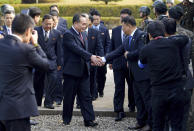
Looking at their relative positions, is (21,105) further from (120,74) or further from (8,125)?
(120,74)

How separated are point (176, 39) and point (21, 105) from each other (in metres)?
2.17

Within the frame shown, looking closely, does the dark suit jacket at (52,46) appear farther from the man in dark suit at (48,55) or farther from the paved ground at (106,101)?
the paved ground at (106,101)

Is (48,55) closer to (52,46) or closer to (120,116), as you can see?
(52,46)

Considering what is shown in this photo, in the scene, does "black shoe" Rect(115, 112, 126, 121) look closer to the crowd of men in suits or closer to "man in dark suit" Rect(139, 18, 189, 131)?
the crowd of men in suits

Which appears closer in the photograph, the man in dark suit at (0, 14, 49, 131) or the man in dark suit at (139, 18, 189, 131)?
the man in dark suit at (0, 14, 49, 131)

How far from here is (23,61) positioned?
480cm

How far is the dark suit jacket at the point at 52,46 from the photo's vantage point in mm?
8852

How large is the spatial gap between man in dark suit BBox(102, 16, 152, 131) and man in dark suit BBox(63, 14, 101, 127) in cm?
66

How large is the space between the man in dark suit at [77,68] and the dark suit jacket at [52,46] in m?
1.18

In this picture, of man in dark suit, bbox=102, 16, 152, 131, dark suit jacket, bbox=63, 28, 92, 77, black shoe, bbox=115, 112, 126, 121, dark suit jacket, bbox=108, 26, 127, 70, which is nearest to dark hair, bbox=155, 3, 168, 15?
man in dark suit, bbox=102, 16, 152, 131

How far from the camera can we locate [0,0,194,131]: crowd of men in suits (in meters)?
4.82

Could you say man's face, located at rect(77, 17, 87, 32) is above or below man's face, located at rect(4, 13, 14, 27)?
below

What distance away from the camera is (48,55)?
29.1 feet

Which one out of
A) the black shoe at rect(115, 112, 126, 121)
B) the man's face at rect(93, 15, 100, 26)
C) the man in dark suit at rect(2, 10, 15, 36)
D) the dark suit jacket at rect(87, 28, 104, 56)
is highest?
the man's face at rect(93, 15, 100, 26)
